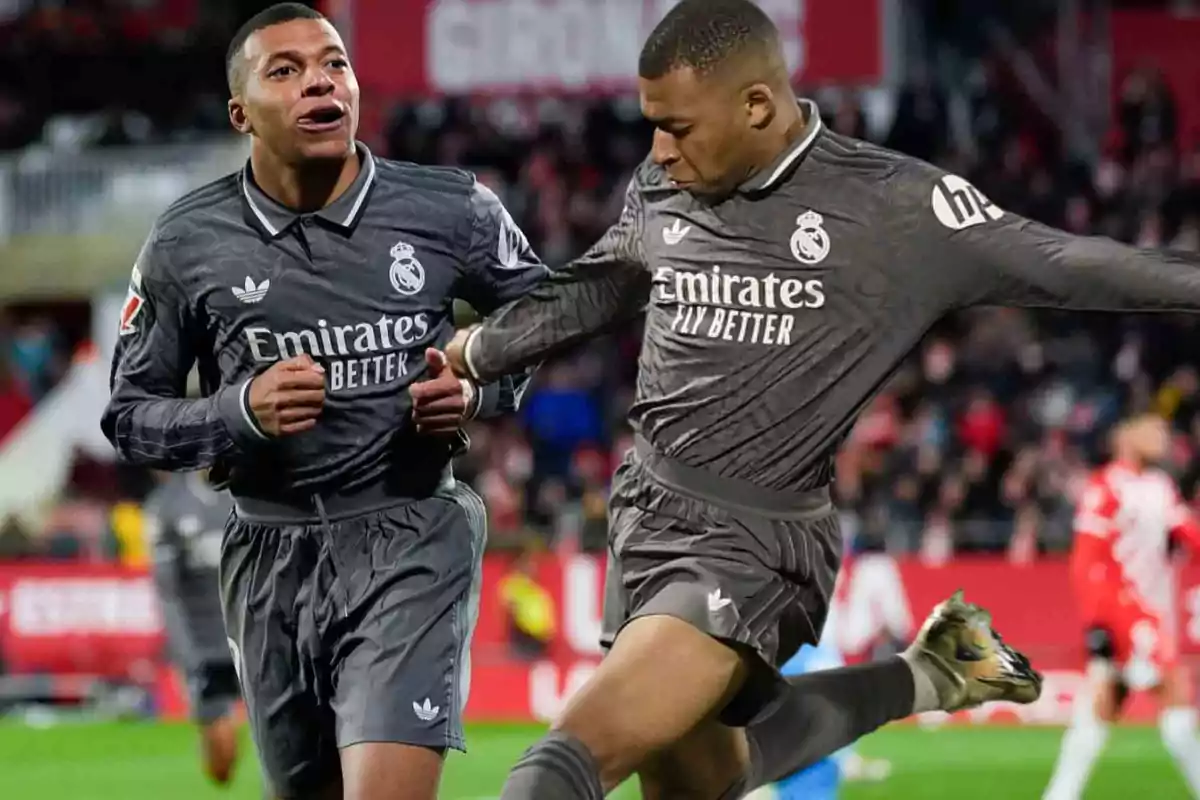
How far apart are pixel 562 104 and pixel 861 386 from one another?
19.3m

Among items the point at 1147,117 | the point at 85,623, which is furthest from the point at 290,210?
the point at 1147,117

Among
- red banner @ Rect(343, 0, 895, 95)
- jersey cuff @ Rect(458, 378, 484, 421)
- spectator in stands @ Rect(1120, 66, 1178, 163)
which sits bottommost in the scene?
spectator in stands @ Rect(1120, 66, 1178, 163)

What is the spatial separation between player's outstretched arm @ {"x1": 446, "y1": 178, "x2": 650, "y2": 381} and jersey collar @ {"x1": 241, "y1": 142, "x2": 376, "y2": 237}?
0.45m

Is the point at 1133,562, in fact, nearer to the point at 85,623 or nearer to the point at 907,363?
the point at 907,363

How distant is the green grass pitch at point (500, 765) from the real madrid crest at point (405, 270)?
20.0 ft

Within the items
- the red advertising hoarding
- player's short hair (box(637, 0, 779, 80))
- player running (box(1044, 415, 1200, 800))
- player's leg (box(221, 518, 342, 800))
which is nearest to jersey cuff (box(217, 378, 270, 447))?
player's leg (box(221, 518, 342, 800))

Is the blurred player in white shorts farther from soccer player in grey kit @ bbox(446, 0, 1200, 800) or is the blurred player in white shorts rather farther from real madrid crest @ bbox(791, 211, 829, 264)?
real madrid crest @ bbox(791, 211, 829, 264)

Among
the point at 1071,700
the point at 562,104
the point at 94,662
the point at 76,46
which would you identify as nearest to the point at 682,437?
the point at 1071,700

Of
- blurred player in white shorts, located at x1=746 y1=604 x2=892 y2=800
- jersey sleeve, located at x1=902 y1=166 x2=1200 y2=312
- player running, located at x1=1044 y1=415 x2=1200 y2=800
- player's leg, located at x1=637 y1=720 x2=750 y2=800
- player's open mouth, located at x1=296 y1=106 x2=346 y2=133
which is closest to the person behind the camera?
jersey sleeve, located at x1=902 y1=166 x2=1200 y2=312

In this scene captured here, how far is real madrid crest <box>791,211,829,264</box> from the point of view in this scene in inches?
201

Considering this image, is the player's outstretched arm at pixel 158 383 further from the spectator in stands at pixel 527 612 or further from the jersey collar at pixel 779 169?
the spectator in stands at pixel 527 612

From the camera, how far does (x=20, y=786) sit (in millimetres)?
12453

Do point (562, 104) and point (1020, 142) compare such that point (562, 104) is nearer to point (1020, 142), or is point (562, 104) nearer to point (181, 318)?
point (1020, 142)

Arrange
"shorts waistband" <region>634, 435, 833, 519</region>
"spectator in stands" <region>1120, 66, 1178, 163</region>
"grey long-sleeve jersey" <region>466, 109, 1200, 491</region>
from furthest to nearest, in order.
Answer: "spectator in stands" <region>1120, 66, 1178, 163</region>
"shorts waistband" <region>634, 435, 833, 519</region>
"grey long-sleeve jersey" <region>466, 109, 1200, 491</region>
